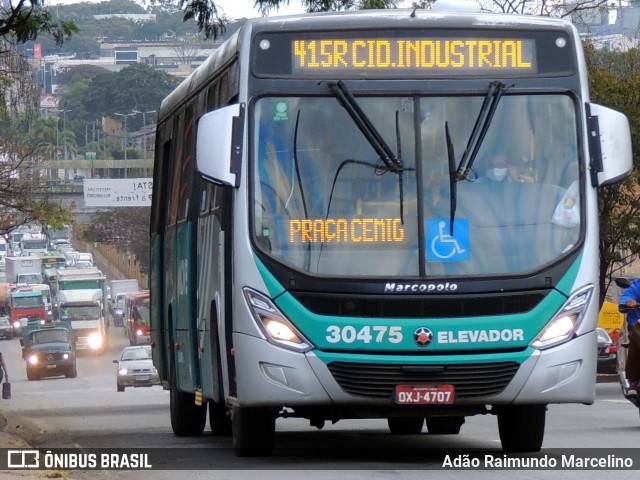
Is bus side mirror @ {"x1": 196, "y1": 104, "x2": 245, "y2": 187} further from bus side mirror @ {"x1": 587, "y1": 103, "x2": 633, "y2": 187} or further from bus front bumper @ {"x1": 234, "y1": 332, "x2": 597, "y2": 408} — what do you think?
bus side mirror @ {"x1": 587, "y1": 103, "x2": 633, "y2": 187}

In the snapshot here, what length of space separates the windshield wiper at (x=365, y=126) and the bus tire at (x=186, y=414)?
18.9 ft

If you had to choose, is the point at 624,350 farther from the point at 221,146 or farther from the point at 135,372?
the point at 135,372

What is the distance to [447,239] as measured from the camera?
445 inches

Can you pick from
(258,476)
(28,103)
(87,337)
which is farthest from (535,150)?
(87,337)

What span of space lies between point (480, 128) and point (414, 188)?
2.18 ft

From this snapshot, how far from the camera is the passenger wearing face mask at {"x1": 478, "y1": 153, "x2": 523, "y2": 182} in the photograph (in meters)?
11.5

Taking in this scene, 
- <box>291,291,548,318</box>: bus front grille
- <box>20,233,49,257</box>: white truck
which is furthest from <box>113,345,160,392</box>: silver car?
<box>20,233,49,257</box>: white truck

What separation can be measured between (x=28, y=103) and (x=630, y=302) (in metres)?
12.1

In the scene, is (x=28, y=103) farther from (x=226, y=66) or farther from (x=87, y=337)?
(x=87, y=337)

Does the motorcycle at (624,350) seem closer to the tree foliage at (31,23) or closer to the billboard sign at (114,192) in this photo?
the tree foliage at (31,23)

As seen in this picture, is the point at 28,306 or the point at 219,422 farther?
the point at 28,306

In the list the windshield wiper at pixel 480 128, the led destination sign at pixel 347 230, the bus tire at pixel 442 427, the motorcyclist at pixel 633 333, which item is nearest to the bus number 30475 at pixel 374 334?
the led destination sign at pixel 347 230

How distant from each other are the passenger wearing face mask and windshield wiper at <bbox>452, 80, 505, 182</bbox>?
0.46 feet

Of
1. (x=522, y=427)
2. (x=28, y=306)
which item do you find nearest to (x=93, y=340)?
(x=28, y=306)
